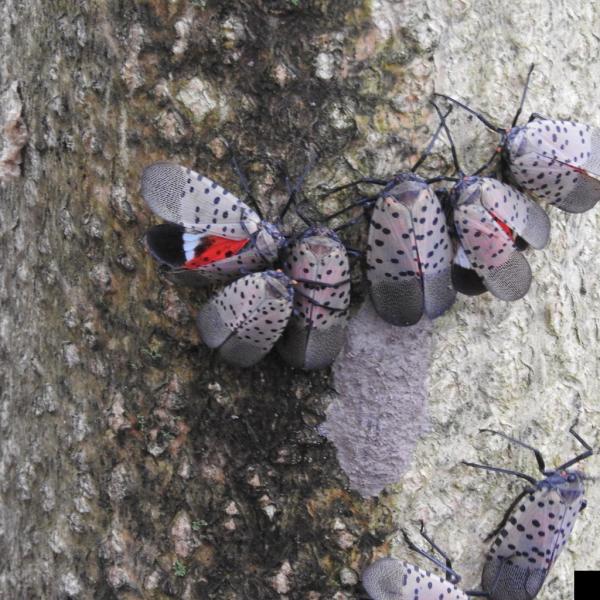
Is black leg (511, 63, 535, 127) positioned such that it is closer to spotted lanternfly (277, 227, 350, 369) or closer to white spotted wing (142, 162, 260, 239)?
spotted lanternfly (277, 227, 350, 369)

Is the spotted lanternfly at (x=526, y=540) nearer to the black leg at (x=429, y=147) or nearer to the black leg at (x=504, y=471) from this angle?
the black leg at (x=504, y=471)

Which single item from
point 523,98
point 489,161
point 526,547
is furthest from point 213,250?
point 526,547

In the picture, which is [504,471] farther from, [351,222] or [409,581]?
[351,222]

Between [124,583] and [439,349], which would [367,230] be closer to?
[439,349]

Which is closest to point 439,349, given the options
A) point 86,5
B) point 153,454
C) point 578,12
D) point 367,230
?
point 367,230

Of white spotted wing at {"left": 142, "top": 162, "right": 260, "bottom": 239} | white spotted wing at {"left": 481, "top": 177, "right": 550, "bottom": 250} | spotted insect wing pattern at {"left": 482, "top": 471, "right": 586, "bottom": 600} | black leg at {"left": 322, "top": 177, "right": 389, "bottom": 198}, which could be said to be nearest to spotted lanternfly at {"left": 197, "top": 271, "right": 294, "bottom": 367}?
white spotted wing at {"left": 142, "top": 162, "right": 260, "bottom": 239}

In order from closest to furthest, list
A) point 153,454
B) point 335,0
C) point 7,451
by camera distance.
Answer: point 335,0 < point 153,454 < point 7,451

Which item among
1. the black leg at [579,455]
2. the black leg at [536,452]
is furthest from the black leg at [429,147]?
the black leg at [579,455]
